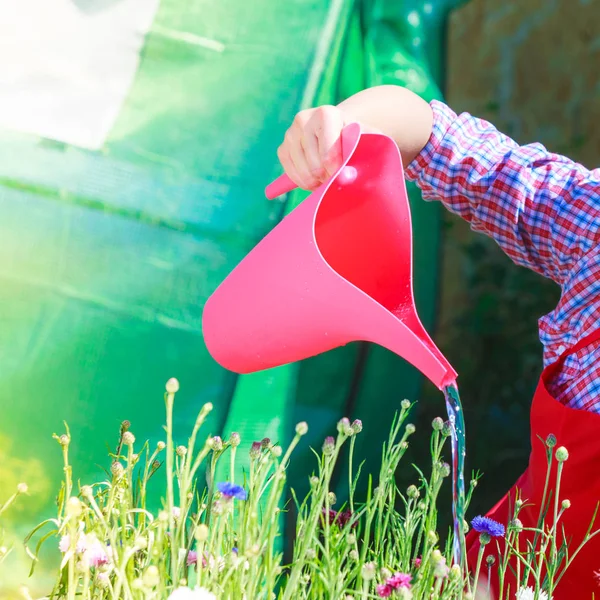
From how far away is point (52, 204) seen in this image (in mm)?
1354

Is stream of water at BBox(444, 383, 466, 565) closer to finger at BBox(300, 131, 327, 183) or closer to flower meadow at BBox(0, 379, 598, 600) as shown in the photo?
flower meadow at BBox(0, 379, 598, 600)

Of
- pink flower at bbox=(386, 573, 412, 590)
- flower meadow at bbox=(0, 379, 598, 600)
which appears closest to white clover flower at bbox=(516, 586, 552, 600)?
flower meadow at bbox=(0, 379, 598, 600)

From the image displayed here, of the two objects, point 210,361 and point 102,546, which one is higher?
point 102,546

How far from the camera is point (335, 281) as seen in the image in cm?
63

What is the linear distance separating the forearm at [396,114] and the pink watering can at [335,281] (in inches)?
4.0

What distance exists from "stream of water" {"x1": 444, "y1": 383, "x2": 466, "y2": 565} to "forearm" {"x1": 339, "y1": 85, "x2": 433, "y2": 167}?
1.11 ft

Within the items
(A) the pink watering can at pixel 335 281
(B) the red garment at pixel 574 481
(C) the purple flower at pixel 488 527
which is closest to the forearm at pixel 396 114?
(A) the pink watering can at pixel 335 281

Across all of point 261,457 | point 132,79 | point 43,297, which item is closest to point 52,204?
point 43,297

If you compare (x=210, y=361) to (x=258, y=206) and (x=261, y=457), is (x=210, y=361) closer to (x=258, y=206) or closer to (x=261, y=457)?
(x=258, y=206)

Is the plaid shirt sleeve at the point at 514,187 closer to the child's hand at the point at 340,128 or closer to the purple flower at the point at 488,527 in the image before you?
the child's hand at the point at 340,128

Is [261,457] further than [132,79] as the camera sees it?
No

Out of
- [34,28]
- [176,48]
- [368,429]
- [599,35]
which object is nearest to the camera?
[34,28]

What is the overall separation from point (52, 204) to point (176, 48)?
0.38 metres

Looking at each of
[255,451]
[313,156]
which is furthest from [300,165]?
[255,451]
